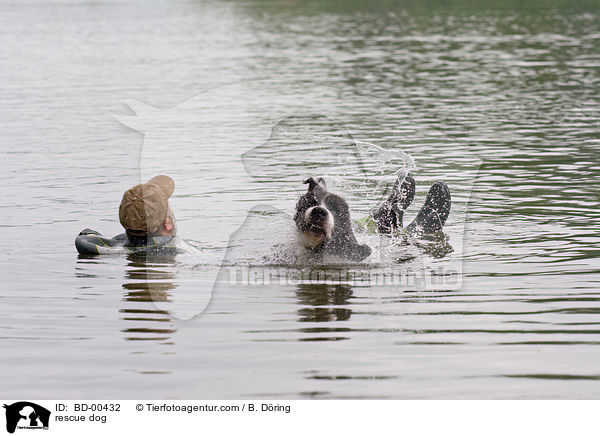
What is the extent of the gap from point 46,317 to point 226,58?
1291 inches

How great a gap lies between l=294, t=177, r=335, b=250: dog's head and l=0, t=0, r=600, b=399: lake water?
1.13ft

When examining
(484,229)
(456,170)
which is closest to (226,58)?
(456,170)

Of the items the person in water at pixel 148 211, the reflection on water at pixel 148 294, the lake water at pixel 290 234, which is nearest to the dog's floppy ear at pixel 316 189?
the lake water at pixel 290 234

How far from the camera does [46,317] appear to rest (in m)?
8.46

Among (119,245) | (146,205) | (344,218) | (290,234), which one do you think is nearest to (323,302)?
(344,218)

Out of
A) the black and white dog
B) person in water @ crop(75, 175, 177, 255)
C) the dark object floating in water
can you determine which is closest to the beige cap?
person in water @ crop(75, 175, 177, 255)

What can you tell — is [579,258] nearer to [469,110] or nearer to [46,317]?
[46,317]

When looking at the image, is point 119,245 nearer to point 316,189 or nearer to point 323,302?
point 316,189

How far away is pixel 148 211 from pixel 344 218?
2094 mm

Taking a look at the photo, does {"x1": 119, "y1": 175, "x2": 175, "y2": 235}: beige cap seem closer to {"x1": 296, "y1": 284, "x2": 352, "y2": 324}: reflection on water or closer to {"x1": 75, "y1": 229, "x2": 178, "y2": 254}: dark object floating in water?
{"x1": 75, "y1": 229, "x2": 178, "y2": 254}: dark object floating in water

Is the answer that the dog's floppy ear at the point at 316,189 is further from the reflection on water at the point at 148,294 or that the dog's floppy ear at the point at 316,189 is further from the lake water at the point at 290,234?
the reflection on water at the point at 148,294

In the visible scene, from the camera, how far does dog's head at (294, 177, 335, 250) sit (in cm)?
929
